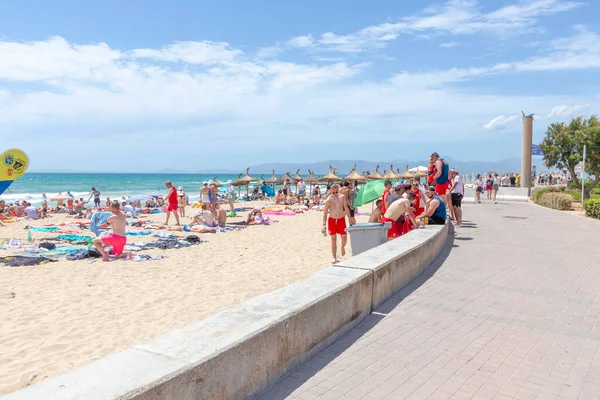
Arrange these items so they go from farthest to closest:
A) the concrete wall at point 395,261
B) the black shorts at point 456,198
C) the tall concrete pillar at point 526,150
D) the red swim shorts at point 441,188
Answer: the tall concrete pillar at point 526,150 < the black shorts at point 456,198 < the red swim shorts at point 441,188 < the concrete wall at point 395,261

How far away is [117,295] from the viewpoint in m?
6.50

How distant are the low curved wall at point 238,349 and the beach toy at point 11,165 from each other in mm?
9213

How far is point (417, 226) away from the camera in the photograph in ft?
25.5

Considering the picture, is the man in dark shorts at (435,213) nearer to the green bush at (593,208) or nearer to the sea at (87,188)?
the green bush at (593,208)

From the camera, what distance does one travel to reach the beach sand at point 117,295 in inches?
174

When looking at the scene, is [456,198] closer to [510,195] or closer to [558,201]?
[558,201]

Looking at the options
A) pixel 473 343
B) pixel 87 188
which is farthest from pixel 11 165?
pixel 87 188

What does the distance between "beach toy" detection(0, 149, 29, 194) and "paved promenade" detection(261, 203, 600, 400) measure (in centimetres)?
947

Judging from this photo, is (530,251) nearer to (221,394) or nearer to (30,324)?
(221,394)

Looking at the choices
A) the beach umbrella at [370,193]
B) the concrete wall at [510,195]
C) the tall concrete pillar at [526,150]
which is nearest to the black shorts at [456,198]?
the beach umbrella at [370,193]

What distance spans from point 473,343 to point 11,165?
1061 cm

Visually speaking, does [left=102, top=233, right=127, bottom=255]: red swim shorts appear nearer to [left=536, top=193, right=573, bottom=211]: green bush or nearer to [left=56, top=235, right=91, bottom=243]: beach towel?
[left=56, top=235, right=91, bottom=243]: beach towel

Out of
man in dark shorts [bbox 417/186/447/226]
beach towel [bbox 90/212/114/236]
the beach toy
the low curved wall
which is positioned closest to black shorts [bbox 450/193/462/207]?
man in dark shorts [bbox 417/186/447/226]

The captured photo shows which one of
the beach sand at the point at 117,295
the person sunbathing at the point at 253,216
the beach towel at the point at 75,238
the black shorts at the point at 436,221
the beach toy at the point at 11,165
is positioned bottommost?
the beach sand at the point at 117,295
